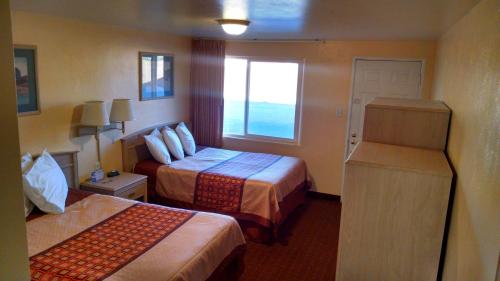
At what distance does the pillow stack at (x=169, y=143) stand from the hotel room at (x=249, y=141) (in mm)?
21

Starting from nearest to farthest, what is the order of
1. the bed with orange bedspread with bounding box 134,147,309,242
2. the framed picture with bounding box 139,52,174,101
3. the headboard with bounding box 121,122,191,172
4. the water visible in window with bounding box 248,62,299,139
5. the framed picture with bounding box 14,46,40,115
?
the framed picture with bounding box 14,46,40,115 → the bed with orange bedspread with bounding box 134,147,309,242 → the headboard with bounding box 121,122,191,172 → the framed picture with bounding box 139,52,174,101 → the water visible in window with bounding box 248,62,299,139

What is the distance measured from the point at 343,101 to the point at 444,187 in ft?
11.2

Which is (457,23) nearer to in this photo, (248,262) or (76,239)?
(248,262)

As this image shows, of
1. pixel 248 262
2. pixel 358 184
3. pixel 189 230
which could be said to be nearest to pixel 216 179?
pixel 248 262

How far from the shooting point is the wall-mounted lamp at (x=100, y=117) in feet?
12.0

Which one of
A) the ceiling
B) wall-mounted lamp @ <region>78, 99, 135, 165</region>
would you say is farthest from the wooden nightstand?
the ceiling

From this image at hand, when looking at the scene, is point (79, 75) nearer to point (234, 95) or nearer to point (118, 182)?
point (118, 182)

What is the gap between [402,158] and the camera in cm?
198

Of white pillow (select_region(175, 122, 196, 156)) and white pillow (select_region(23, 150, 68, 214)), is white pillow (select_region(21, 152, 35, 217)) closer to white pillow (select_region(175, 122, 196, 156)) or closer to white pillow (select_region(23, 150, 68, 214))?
white pillow (select_region(23, 150, 68, 214))

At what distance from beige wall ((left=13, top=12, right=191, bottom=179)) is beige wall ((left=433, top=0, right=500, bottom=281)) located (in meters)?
3.31

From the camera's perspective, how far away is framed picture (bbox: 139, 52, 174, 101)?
4.69m

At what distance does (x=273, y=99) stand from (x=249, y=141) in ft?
2.48

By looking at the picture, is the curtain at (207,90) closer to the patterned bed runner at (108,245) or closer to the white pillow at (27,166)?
the patterned bed runner at (108,245)

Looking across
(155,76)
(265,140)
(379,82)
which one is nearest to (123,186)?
(155,76)
